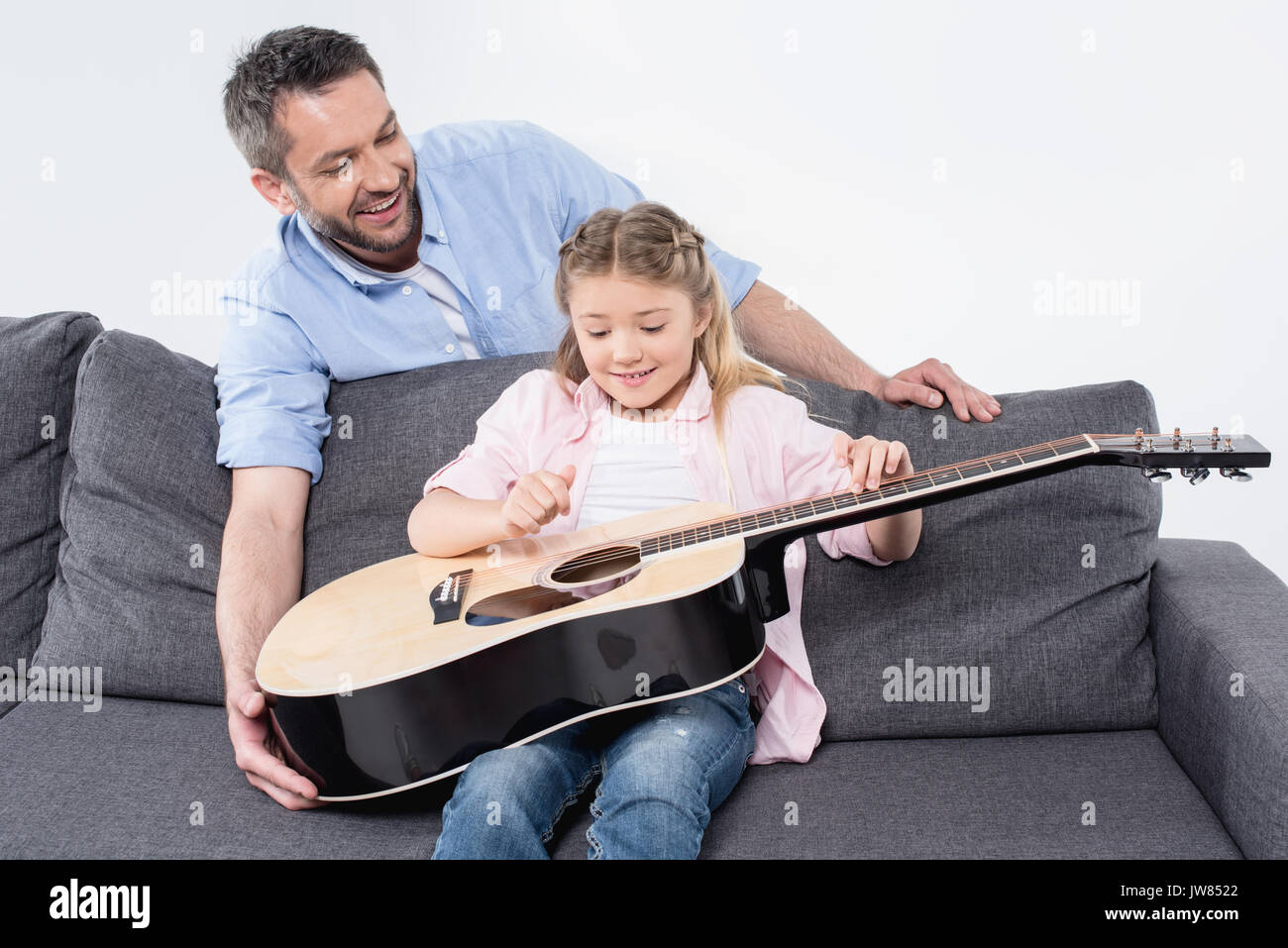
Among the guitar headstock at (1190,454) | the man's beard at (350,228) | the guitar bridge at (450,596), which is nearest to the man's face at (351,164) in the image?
the man's beard at (350,228)

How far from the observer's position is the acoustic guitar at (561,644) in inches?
55.6

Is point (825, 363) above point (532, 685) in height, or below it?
above

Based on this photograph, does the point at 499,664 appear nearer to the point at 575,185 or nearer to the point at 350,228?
the point at 350,228

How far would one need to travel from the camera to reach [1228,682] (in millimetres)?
1459

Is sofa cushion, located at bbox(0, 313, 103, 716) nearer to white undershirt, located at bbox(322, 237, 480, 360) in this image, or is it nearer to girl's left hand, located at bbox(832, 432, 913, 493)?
white undershirt, located at bbox(322, 237, 480, 360)

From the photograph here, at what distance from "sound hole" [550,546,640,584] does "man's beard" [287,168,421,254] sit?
2.66 ft

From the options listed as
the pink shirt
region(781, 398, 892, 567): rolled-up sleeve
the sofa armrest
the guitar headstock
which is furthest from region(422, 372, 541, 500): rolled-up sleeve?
the sofa armrest

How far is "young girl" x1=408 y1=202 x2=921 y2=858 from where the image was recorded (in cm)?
145

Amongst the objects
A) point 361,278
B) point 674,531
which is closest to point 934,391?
point 674,531

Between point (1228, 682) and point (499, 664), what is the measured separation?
0.96 meters

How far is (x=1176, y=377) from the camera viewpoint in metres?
2.69

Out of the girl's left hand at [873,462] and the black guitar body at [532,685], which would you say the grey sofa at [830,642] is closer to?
the black guitar body at [532,685]

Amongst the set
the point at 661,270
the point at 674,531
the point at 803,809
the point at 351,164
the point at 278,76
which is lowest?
the point at 803,809

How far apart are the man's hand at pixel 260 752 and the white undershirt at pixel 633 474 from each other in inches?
21.7
